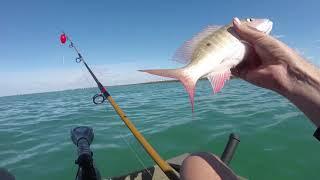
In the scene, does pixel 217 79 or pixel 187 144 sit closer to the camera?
pixel 217 79

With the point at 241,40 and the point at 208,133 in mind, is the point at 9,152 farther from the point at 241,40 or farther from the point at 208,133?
the point at 241,40

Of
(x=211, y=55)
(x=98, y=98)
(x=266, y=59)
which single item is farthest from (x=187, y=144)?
(x=211, y=55)

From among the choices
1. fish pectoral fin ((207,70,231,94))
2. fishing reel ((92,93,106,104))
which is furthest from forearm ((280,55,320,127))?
fishing reel ((92,93,106,104))

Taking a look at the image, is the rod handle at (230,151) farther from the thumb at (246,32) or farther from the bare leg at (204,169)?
the thumb at (246,32)

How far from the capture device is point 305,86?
7.17 feet

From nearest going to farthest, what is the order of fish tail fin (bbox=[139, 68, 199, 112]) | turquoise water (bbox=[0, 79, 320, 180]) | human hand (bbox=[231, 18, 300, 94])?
1. fish tail fin (bbox=[139, 68, 199, 112])
2. human hand (bbox=[231, 18, 300, 94])
3. turquoise water (bbox=[0, 79, 320, 180])

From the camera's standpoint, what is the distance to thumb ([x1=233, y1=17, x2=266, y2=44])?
2129 millimetres

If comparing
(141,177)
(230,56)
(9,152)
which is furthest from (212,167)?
(9,152)

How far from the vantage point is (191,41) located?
228cm

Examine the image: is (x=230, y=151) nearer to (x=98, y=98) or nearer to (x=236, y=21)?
(x=236, y=21)

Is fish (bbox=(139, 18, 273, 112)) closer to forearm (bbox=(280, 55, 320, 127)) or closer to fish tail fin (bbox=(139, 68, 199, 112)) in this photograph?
fish tail fin (bbox=(139, 68, 199, 112))

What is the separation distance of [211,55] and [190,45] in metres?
0.21

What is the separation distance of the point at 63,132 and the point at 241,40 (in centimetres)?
1309

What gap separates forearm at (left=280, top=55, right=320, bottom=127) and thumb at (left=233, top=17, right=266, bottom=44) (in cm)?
34
